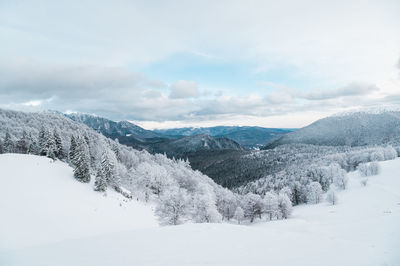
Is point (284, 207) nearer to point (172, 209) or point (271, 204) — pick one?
point (271, 204)

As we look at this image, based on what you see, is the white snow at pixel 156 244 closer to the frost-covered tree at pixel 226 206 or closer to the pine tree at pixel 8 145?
the pine tree at pixel 8 145

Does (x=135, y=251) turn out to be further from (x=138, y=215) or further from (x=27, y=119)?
(x=27, y=119)

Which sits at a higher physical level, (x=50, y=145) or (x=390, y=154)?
(x=50, y=145)

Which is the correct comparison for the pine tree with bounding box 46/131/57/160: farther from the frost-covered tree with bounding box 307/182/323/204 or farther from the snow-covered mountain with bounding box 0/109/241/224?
the frost-covered tree with bounding box 307/182/323/204

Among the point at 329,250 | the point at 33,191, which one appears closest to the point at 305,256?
the point at 329,250

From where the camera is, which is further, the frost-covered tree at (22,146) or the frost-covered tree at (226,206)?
the frost-covered tree at (226,206)

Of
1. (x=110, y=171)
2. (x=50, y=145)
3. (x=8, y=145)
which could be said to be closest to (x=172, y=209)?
(x=110, y=171)

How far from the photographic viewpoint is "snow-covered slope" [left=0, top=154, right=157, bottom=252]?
20.6 metres

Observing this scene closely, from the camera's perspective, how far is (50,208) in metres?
26.4

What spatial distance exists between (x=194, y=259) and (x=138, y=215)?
30.6 m

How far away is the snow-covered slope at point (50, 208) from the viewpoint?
2058 centimetres

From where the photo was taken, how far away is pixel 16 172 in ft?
110

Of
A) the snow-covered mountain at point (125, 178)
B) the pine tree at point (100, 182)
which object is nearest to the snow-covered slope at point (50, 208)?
the pine tree at point (100, 182)

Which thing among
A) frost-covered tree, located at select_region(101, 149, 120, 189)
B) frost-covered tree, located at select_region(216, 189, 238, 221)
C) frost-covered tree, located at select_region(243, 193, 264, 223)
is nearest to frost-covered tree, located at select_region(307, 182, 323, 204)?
frost-covered tree, located at select_region(243, 193, 264, 223)
